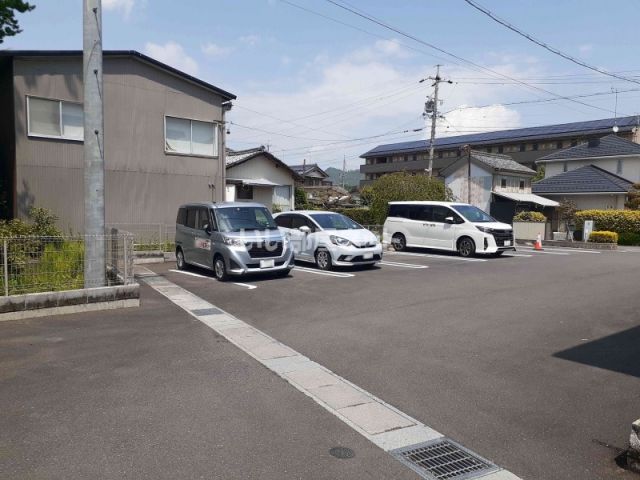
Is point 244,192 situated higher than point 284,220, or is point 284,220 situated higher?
point 244,192

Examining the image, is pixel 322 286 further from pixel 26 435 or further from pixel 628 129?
pixel 628 129

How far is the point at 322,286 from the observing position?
10.3 metres

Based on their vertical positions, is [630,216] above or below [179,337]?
above

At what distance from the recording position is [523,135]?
57.9m

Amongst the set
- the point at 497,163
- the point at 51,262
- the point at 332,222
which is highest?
the point at 497,163

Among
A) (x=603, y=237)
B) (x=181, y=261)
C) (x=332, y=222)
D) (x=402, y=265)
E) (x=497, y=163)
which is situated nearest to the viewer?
(x=181, y=261)

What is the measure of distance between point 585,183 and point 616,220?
8323 mm

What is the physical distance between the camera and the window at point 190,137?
16.6 metres

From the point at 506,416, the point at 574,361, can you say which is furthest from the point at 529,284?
the point at 506,416

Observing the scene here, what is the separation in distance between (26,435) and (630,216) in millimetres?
26147

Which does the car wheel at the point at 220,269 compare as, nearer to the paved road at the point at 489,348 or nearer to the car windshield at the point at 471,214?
the paved road at the point at 489,348

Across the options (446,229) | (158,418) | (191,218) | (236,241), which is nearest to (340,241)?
(236,241)

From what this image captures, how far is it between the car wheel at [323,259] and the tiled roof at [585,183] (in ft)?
78.1

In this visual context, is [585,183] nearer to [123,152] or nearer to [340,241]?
[340,241]
